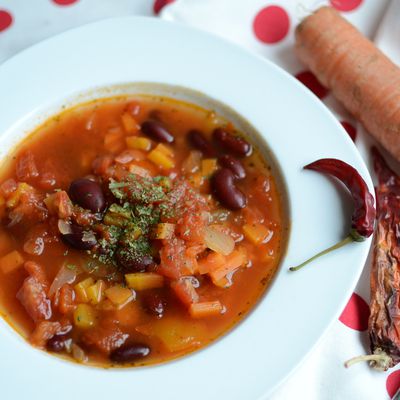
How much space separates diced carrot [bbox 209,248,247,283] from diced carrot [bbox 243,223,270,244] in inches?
4.5

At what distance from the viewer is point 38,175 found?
4.63m

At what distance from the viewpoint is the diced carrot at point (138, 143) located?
476cm

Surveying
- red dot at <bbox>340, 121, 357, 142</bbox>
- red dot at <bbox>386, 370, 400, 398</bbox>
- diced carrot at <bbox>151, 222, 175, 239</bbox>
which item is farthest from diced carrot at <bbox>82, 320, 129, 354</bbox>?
red dot at <bbox>340, 121, 357, 142</bbox>

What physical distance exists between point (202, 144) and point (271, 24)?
152 centimetres

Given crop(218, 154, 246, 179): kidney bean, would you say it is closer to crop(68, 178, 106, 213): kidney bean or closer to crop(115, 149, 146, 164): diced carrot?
crop(115, 149, 146, 164): diced carrot

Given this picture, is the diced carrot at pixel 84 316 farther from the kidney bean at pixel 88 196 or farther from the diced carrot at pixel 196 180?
the diced carrot at pixel 196 180

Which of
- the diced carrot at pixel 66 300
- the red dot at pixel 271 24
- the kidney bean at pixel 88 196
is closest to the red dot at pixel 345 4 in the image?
the red dot at pixel 271 24

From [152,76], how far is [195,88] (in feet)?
1.14

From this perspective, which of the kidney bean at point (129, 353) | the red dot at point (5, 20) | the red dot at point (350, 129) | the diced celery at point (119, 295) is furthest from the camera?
the red dot at point (5, 20)

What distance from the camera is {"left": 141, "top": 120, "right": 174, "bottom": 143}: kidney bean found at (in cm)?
475

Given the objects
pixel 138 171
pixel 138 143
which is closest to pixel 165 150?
pixel 138 143

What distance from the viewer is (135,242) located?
4.14 metres

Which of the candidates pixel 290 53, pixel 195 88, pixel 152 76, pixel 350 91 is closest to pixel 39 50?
pixel 152 76

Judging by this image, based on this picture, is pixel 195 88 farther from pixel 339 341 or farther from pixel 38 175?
pixel 339 341
